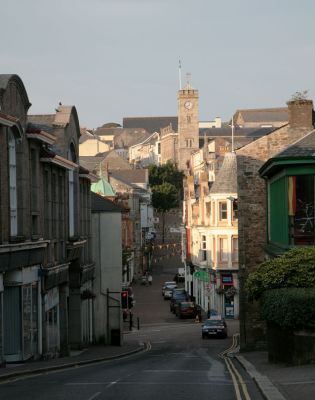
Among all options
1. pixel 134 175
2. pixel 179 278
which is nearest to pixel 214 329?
pixel 179 278

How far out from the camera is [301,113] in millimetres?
44281

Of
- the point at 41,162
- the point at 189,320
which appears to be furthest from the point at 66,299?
the point at 189,320

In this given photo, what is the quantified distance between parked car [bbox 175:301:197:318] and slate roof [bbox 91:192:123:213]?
17.7 metres

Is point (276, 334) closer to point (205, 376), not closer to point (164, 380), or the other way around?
point (205, 376)

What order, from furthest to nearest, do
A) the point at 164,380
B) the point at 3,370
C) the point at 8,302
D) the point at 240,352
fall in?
the point at 240,352, the point at 8,302, the point at 3,370, the point at 164,380

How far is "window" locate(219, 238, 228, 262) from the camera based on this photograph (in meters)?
74.4

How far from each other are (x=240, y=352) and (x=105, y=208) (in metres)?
16.3

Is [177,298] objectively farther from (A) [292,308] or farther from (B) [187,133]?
(B) [187,133]

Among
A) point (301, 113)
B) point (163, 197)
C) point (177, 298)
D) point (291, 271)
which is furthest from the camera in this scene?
point (163, 197)

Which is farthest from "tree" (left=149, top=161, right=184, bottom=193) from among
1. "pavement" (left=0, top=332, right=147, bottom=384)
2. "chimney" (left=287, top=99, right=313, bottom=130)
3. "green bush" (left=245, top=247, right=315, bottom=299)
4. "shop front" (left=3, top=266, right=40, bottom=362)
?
"green bush" (left=245, top=247, right=315, bottom=299)

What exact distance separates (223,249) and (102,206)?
20421mm

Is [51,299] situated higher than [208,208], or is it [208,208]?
[208,208]

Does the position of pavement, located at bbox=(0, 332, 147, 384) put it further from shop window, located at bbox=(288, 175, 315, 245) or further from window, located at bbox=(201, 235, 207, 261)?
window, located at bbox=(201, 235, 207, 261)

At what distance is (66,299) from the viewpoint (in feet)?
143
